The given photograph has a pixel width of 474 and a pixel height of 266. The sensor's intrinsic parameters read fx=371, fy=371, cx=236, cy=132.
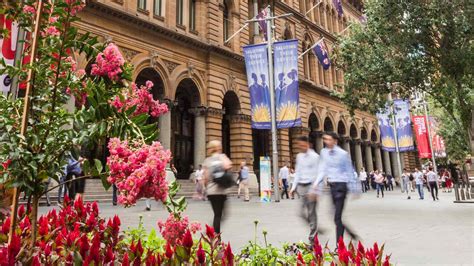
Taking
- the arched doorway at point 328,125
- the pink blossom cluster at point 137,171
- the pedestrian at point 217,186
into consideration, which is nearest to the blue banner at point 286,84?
the pedestrian at point 217,186

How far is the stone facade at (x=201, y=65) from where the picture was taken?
1911cm

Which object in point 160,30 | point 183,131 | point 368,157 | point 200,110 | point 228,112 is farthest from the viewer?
point 368,157

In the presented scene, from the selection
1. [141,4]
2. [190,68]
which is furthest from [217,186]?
[141,4]

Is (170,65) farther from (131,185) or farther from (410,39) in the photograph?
(131,185)

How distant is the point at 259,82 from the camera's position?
63.7 feet

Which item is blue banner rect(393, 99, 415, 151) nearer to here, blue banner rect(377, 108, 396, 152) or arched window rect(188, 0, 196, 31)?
blue banner rect(377, 108, 396, 152)

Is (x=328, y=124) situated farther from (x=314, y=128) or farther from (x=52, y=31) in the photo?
(x=52, y=31)

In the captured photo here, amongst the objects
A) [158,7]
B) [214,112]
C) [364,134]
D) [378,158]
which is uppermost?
[158,7]

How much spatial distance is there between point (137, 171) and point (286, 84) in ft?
56.7

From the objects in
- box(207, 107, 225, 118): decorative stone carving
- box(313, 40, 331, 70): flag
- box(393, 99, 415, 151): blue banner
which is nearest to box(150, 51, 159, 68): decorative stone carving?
box(207, 107, 225, 118): decorative stone carving

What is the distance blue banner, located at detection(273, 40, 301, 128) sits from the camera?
60.9 ft

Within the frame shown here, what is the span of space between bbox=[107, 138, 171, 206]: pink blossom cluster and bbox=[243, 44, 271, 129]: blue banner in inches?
680

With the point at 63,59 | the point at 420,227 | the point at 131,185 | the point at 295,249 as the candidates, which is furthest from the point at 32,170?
the point at 420,227

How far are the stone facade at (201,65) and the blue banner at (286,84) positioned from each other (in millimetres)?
2216
